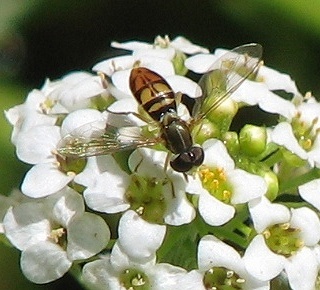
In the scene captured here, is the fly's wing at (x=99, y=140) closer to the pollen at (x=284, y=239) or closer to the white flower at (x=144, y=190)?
the white flower at (x=144, y=190)

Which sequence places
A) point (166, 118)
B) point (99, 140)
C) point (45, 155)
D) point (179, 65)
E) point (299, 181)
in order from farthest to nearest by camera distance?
point (179, 65), point (299, 181), point (45, 155), point (166, 118), point (99, 140)

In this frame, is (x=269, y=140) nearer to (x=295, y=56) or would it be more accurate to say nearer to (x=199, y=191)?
(x=199, y=191)

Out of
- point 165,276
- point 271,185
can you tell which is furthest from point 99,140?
point 271,185

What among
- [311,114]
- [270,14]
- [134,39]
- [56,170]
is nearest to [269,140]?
[311,114]

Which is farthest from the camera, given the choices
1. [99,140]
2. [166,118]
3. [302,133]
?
[302,133]

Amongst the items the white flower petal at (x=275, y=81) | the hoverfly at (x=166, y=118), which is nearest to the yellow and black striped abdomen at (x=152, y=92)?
the hoverfly at (x=166, y=118)

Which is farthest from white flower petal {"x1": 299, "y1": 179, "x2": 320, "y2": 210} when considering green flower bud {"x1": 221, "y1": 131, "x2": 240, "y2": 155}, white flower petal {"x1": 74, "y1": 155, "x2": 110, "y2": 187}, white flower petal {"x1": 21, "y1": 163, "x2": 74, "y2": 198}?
white flower petal {"x1": 21, "y1": 163, "x2": 74, "y2": 198}

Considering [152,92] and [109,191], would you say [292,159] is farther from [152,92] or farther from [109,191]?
[109,191]
